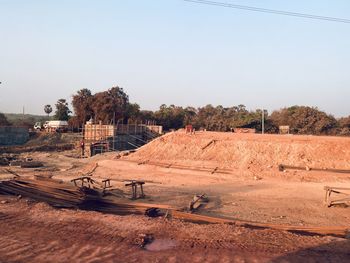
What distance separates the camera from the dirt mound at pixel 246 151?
21547 millimetres

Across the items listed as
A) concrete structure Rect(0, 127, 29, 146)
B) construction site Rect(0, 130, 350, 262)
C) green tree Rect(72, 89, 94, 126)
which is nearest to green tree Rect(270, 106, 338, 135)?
construction site Rect(0, 130, 350, 262)

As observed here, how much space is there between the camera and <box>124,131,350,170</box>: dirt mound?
70.7ft

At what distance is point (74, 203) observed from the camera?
10.1m

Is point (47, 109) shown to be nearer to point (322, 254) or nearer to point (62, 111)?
point (62, 111)

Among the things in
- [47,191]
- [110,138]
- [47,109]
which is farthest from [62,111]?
[47,191]

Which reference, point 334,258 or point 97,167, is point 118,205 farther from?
point 97,167

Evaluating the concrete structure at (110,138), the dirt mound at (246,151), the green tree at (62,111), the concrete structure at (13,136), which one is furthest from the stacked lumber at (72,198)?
the green tree at (62,111)

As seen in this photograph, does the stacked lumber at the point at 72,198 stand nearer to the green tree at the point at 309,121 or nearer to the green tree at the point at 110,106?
the green tree at the point at 309,121

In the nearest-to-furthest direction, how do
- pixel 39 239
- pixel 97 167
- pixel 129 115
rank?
pixel 39 239 < pixel 97 167 < pixel 129 115

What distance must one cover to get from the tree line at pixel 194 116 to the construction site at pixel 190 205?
692 inches

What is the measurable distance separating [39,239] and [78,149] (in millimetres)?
30963

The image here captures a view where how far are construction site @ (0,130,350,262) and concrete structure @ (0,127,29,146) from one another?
1603 centimetres

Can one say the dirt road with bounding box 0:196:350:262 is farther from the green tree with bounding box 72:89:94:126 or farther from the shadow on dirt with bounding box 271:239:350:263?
the green tree with bounding box 72:89:94:126

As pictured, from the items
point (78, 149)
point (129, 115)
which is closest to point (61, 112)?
point (129, 115)
